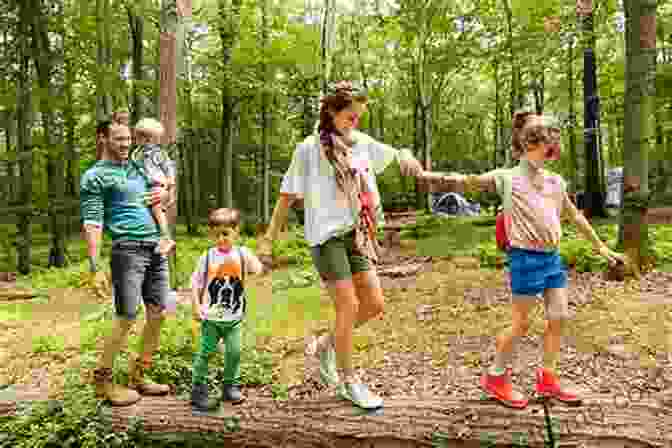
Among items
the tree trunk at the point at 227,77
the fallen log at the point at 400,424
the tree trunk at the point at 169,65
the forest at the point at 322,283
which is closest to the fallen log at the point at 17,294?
the forest at the point at 322,283

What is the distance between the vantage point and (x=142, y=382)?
4238 mm

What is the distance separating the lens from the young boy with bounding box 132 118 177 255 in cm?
402

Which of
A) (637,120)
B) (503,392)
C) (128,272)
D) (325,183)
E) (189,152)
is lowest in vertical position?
(503,392)

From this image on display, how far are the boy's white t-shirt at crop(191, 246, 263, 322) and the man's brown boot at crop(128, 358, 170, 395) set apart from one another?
1.02m

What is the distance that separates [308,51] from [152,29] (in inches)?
266

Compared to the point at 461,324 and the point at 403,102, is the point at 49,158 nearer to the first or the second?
the point at 461,324

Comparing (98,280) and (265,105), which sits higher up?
(265,105)

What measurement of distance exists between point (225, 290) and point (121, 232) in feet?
3.06

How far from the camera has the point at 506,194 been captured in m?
3.30

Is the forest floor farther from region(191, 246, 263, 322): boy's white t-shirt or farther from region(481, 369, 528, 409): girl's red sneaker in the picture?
region(191, 246, 263, 322): boy's white t-shirt

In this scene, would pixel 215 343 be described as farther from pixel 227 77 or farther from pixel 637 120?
pixel 227 77

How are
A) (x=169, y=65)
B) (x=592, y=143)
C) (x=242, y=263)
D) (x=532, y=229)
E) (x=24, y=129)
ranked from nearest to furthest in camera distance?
(x=532, y=229), (x=242, y=263), (x=169, y=65), (x=24, y=129), (x=592, y=143)

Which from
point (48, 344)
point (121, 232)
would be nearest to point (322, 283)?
point (48, 344)

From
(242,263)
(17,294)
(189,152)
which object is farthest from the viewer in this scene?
(189,152)
